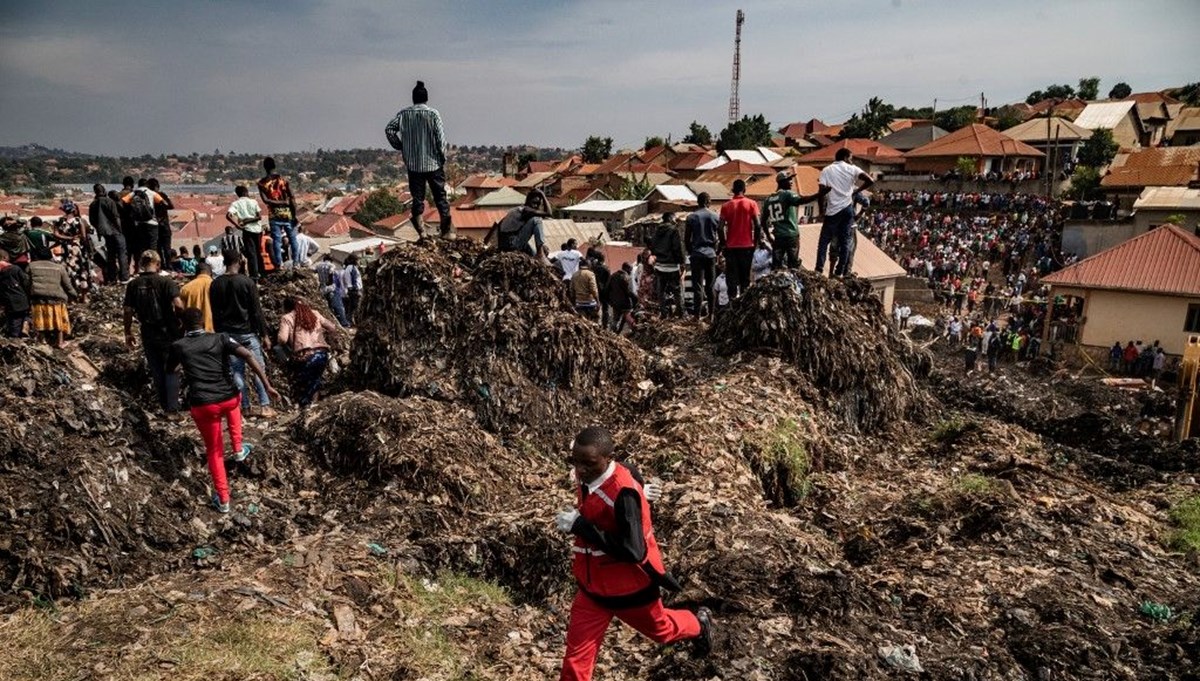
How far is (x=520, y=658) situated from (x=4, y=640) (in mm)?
2872

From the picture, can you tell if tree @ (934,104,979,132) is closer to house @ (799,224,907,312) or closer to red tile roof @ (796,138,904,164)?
red tile roof @ (796,138,904,164)

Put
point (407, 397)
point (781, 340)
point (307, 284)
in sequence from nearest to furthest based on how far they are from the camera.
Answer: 1. point (407, 397)
2. point (781, 340)
3. point (307, 284)

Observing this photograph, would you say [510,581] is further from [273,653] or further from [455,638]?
[273,653]

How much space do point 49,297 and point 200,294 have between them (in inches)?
124

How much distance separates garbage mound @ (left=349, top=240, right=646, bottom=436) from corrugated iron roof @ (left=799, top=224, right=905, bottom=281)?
56.1 feet

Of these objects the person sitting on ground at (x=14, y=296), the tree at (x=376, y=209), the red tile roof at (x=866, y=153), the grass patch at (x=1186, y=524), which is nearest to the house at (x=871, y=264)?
the grass patch at (x=1186, y=524)

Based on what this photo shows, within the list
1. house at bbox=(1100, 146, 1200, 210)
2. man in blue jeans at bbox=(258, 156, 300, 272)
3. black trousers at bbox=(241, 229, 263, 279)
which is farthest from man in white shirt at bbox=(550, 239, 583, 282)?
house at bbox=(1100, 146, 1200, 210)

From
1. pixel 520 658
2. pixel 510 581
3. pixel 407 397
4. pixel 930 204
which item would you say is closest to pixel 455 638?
pixel 520 658

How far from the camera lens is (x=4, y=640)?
3893 mm

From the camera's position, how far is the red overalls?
3617mm

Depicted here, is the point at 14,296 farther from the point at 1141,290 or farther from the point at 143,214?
the point at 1141,290

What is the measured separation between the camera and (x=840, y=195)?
888cm

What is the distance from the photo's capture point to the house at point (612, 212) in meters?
47.8

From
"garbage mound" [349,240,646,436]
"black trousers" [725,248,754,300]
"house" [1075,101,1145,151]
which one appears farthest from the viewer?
"house" [1075,101,1145,151]
